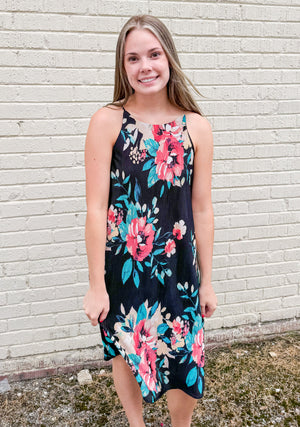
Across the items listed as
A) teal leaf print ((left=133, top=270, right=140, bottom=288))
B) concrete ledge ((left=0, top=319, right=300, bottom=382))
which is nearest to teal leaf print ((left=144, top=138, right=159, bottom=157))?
teal leaf print ((left=133, top=270, right=140, bottom=288))

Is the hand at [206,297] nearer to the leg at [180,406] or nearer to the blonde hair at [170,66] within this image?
the leg at [180,406]

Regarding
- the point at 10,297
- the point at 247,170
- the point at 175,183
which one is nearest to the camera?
the point at 175,183

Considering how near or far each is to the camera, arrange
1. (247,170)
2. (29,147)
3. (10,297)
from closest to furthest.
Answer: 1. (29,147)
2. (10,297)
3. (247,170)

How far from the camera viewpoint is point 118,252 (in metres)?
1.77

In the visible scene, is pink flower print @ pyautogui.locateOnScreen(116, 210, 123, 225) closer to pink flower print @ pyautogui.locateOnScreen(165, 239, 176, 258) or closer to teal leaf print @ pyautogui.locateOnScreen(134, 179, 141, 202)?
teal leaf print @ pyautogui.locateOnScreen(134, 179, 141, 202)

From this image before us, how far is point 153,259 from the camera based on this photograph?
1.78 m

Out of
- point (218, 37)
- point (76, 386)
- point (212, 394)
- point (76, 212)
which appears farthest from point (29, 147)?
point (212, 394)

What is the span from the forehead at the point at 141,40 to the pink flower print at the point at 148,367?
46.7 inches

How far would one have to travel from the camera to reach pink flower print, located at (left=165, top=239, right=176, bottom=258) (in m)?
1.78

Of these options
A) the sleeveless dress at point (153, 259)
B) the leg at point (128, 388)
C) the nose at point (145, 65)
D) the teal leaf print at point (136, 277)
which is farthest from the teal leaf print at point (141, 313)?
the nose at point (145, 65)

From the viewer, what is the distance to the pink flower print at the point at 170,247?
178 centimetres

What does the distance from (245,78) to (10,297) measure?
6.84ft

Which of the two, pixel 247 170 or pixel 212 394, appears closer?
pixel 212 394

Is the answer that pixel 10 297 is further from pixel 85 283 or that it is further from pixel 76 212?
pixel 76 212
